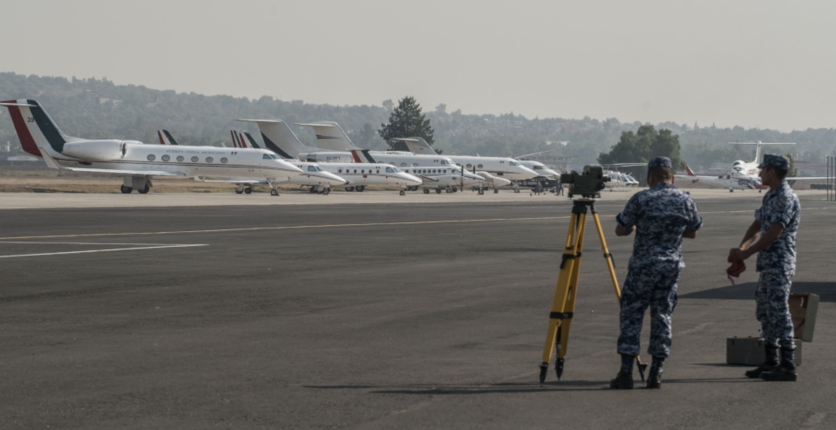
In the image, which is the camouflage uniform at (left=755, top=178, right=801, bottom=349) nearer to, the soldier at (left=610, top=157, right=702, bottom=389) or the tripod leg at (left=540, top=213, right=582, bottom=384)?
A: the soldier at (left=610, top=157, right=702, bottom=389)

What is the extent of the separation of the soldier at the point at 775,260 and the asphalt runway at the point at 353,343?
32 cm

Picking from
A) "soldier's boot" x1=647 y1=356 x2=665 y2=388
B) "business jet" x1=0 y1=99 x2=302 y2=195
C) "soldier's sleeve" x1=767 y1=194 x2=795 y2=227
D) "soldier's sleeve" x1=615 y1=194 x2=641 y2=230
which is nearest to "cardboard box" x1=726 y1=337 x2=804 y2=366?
"soldier's sleeve" x1=767 y1=194 x2=795 y2=227

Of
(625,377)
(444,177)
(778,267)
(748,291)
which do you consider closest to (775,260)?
(778,267)

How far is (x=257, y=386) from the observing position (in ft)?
31.5

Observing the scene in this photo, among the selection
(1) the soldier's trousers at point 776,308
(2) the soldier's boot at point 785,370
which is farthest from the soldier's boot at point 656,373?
(1) the soldier's trousers at point 776,308

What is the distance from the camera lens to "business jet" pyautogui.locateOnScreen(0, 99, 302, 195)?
76.3 meters

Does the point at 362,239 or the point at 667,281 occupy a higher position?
the point at 667,281

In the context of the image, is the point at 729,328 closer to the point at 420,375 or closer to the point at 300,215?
the point at 420,375

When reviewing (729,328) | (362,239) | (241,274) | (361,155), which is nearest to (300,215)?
(362,239)

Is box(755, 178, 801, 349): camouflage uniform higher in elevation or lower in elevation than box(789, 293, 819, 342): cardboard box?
higher

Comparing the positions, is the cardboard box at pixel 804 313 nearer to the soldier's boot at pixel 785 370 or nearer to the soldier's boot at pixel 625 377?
the soldier's boot at pixel 785 370

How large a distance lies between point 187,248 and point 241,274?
664 cm

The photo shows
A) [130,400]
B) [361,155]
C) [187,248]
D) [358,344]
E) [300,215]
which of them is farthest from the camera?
[361,155]

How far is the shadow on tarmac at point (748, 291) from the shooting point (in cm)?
1728
